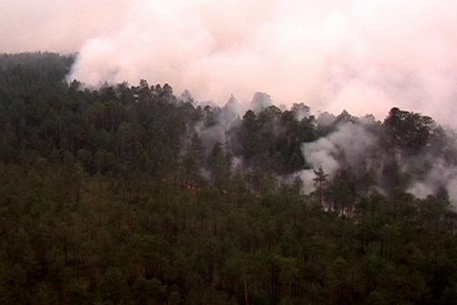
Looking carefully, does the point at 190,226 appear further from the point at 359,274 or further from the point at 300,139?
the point at 300,139

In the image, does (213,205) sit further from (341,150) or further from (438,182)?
(438,182)

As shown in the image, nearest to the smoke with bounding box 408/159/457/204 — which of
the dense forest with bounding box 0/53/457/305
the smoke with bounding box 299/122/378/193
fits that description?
the dense forest with bounding box 0/53/457/305

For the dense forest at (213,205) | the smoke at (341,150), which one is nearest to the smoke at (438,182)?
the dense forest at (213,205)

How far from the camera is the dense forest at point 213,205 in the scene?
46.5 metres

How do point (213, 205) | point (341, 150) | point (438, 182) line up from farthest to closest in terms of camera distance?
point (341, 150), point (438, 182), point (213, 205)

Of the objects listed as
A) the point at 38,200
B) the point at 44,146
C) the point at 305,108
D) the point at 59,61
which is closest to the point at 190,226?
the point at 38,200

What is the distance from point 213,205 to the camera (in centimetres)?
6481

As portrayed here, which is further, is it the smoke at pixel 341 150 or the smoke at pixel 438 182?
the smoke at pixel 341 150

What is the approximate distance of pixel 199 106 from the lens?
10619cm

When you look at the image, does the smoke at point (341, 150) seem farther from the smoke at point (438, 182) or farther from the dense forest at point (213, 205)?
the smoke at point (438, 182)

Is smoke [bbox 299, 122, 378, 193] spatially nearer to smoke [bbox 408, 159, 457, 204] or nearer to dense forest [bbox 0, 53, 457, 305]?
dense forest [bbox 0, 53, 457, 305]

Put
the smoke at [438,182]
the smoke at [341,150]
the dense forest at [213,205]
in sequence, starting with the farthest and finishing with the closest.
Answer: the smoke at [341,150]
the smoke at [438,182]
the dense forest at [213,205]

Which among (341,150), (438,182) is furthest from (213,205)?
(438,182)

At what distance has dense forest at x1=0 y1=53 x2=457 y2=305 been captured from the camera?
153ft
